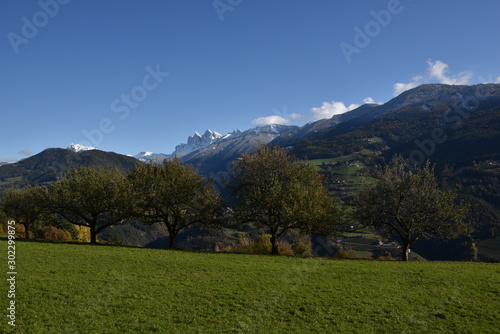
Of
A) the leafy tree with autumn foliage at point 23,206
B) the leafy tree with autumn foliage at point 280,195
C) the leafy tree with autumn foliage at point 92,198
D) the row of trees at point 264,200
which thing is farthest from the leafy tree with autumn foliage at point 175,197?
the leafy tree with autumn foliage at point 23,206

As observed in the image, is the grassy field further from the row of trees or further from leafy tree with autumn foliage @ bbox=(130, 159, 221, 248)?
leafy tree with autumn foliage @ bbox=(130, 159, 221, 248)

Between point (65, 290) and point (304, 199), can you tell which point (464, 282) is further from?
point (65, 290)

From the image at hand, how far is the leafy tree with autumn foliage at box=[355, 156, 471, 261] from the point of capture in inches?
1885

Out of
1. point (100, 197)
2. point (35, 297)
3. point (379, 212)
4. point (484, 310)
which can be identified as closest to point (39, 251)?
point (100, 197)

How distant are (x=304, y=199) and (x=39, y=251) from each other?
37.8 metres

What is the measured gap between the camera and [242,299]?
21875 millimetres

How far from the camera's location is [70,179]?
60344 mm

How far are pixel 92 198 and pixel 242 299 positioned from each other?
45455mm

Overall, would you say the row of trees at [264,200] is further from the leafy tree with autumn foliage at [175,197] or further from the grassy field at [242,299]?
the grassy field at [242,299]

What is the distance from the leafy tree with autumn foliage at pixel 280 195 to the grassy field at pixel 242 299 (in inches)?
618

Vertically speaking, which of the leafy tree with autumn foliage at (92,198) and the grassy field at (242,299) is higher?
the leafy tree with autumn foliage at (92,198)

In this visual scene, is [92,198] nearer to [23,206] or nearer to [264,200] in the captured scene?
[23,206]

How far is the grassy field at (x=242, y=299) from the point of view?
684 inches

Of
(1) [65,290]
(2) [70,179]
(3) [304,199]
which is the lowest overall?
(1) [65,290]
